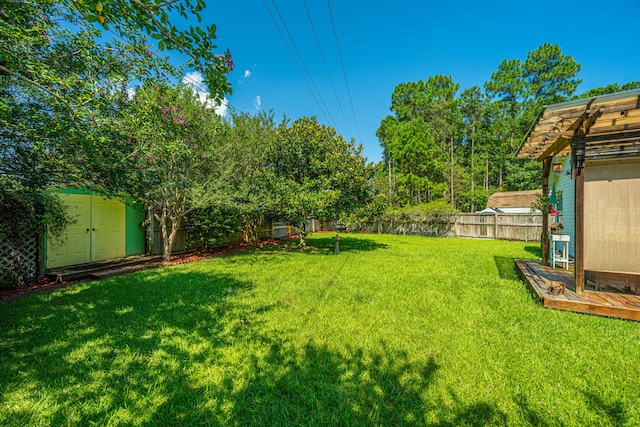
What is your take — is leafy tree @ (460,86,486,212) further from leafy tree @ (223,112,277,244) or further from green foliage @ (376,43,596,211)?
leafy tree @ (223,112,277,244)

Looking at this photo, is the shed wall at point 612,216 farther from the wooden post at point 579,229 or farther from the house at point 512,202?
the house at point 512,202

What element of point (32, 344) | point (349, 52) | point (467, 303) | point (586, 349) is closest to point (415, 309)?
point (467, 303)

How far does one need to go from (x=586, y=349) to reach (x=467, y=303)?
4.84 feet

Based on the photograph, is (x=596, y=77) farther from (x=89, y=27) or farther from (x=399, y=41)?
(x=89, y=27)

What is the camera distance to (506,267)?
6965 mm

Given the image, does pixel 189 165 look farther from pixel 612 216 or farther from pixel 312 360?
pixel 612 216

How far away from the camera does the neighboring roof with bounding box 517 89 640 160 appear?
11.2 feet

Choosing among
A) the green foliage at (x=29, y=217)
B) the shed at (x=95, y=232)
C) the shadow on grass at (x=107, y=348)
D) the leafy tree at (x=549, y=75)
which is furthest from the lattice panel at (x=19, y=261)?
the leafy tree at (x=549, y=75)

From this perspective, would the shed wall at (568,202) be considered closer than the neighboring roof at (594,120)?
No

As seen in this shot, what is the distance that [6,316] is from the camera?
140 inches

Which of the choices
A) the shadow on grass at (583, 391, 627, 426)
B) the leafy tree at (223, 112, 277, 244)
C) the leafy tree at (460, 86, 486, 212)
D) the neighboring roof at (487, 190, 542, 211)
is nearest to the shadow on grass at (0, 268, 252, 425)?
the shadow on grass at (583, 391, 627, 426)

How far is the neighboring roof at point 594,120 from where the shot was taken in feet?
11.2

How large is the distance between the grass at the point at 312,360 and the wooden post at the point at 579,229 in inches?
28.9

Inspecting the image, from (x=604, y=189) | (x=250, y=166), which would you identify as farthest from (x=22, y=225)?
(x=604, y=189)
